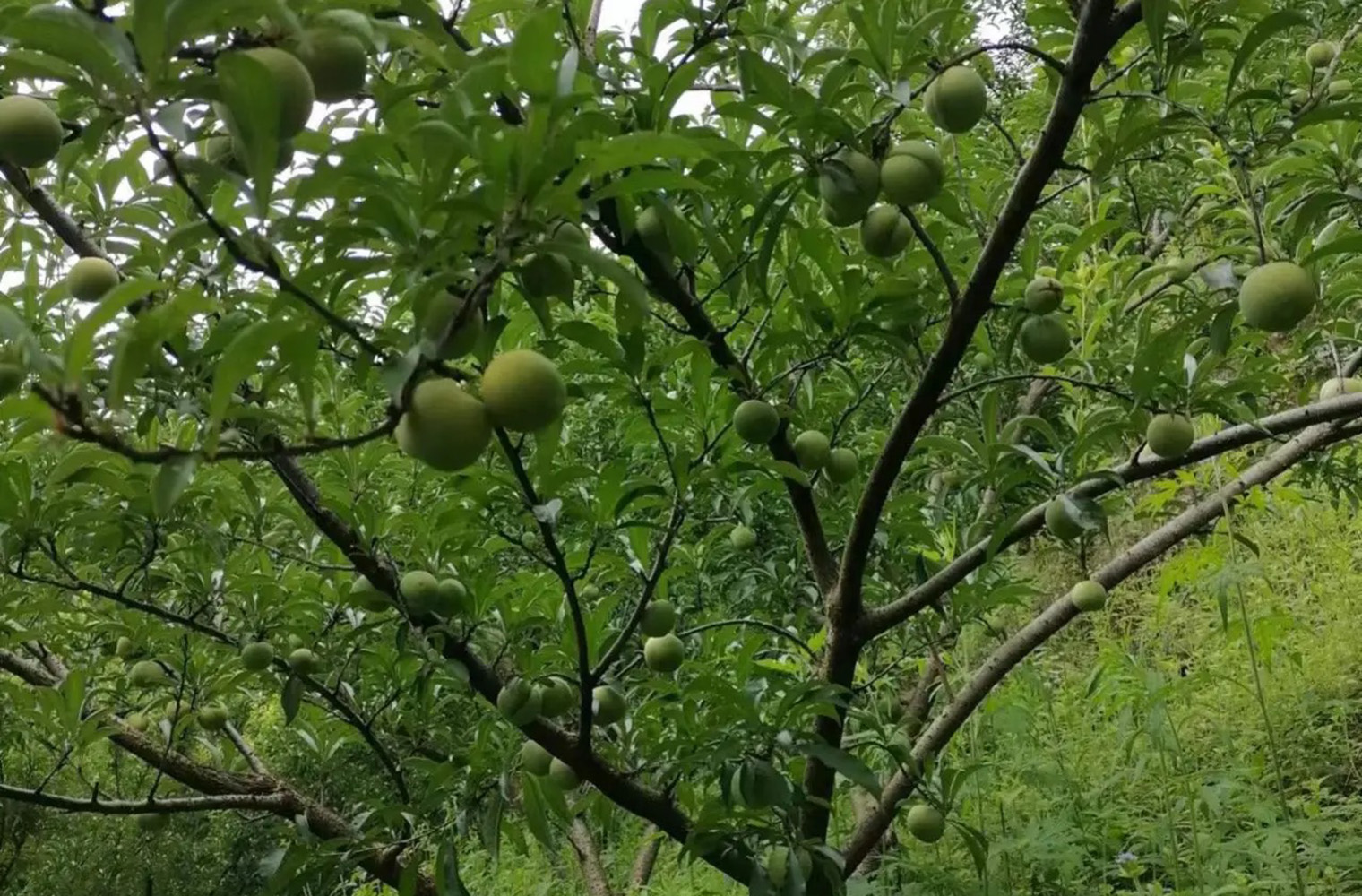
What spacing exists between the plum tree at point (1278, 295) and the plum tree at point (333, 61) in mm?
1162

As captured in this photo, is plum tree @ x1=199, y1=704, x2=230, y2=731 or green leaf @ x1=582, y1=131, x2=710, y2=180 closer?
green leaf @ x1=582, y1=131, x2=710, y2=180

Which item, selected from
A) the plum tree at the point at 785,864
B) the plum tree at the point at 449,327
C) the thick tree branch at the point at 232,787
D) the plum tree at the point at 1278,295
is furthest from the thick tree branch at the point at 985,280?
the thick tree branch at the point at 232,787

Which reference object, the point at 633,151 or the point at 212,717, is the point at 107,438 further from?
the point at 212,717

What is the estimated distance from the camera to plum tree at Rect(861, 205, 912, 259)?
1501mm

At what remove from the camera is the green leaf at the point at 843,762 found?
5.43 feet

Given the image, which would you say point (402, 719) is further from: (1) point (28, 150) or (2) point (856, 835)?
(1) point (28, 150)

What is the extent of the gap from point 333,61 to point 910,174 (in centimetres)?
73

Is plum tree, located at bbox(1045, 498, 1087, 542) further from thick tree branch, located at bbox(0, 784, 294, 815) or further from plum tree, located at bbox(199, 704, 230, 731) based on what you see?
plum tree, located at bbox(199, 704, 230, 731)

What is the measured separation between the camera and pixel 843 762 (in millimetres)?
1673

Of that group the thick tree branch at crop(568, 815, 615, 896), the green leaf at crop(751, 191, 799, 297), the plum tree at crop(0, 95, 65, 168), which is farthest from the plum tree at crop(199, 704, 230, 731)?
the green leaf at crop(751, 191, 799, 297)

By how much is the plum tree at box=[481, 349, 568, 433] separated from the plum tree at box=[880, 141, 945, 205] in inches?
23.2

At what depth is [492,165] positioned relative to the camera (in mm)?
908

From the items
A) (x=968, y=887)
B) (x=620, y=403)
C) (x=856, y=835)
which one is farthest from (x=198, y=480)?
(x=968, y=887)

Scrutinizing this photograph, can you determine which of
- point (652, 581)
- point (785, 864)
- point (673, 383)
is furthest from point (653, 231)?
point (673, 383)
